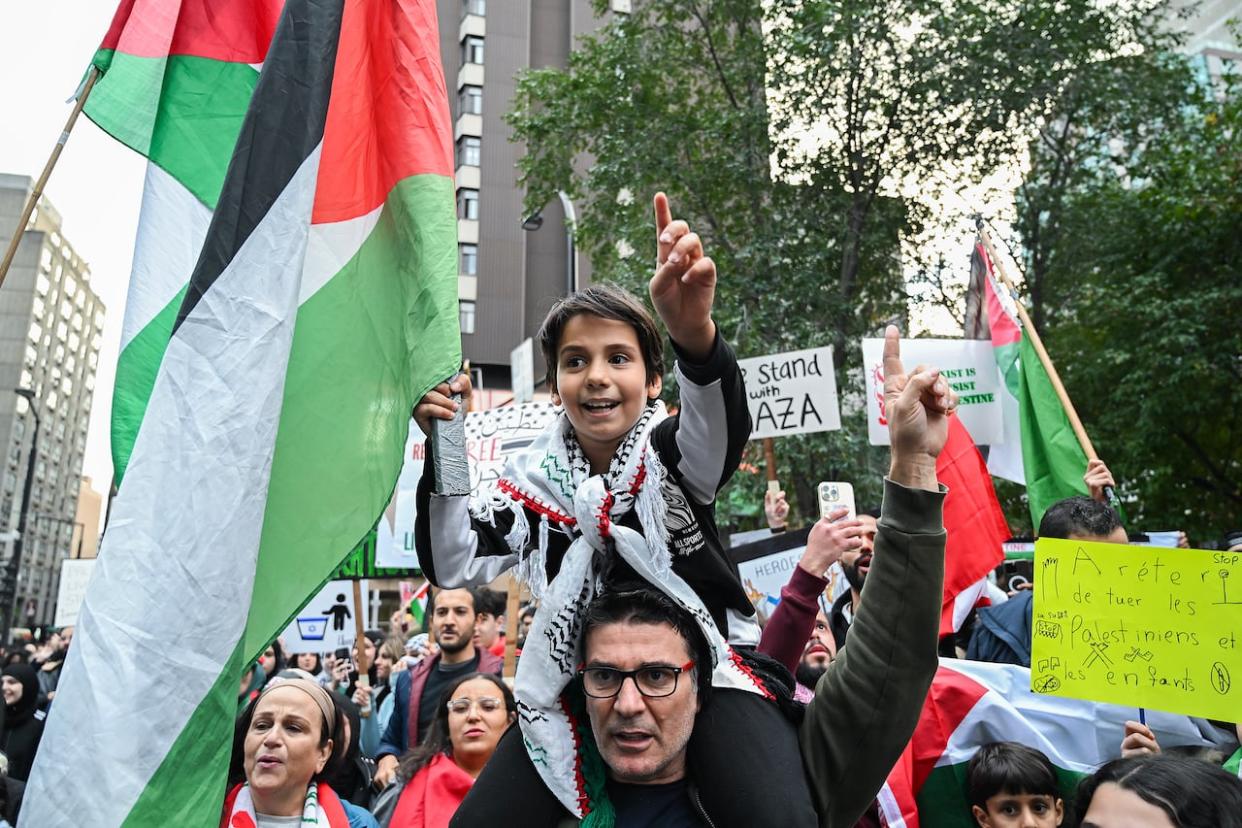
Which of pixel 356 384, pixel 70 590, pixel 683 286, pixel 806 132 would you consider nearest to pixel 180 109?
pixel 356 384

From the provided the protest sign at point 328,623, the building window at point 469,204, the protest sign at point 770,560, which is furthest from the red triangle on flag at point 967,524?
the building window at point 469,204

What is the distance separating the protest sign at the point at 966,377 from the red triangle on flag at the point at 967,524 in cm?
160

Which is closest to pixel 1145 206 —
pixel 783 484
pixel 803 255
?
pixel 803 255

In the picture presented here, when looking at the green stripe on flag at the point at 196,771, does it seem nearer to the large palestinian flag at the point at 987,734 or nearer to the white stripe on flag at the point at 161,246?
the white stripe on flag at the point at 161,246

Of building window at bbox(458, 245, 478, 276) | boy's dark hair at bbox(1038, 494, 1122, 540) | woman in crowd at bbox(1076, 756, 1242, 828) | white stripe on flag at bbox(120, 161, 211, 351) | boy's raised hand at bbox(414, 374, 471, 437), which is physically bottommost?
woman in crowd at bbox(1076, 756, 1242, 828)

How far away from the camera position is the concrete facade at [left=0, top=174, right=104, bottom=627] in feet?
261

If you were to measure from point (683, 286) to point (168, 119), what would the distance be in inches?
72.5

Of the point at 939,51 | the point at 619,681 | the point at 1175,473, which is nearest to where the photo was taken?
the point at 619,681

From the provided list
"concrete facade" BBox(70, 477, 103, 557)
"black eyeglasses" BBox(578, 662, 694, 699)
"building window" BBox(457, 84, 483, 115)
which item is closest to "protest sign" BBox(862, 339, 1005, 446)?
"black eyeglasses" BBox(578, 662, 694, 699)

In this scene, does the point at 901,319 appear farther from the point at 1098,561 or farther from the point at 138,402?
the point at 138,402

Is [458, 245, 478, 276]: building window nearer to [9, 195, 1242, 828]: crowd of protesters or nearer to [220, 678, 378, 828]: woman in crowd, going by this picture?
[220, 678, 378, 828]: woman in crowd

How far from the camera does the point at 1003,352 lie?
24.6 ft

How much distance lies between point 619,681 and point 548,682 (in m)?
0.19

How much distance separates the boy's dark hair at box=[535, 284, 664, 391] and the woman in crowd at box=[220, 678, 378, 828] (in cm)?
189
